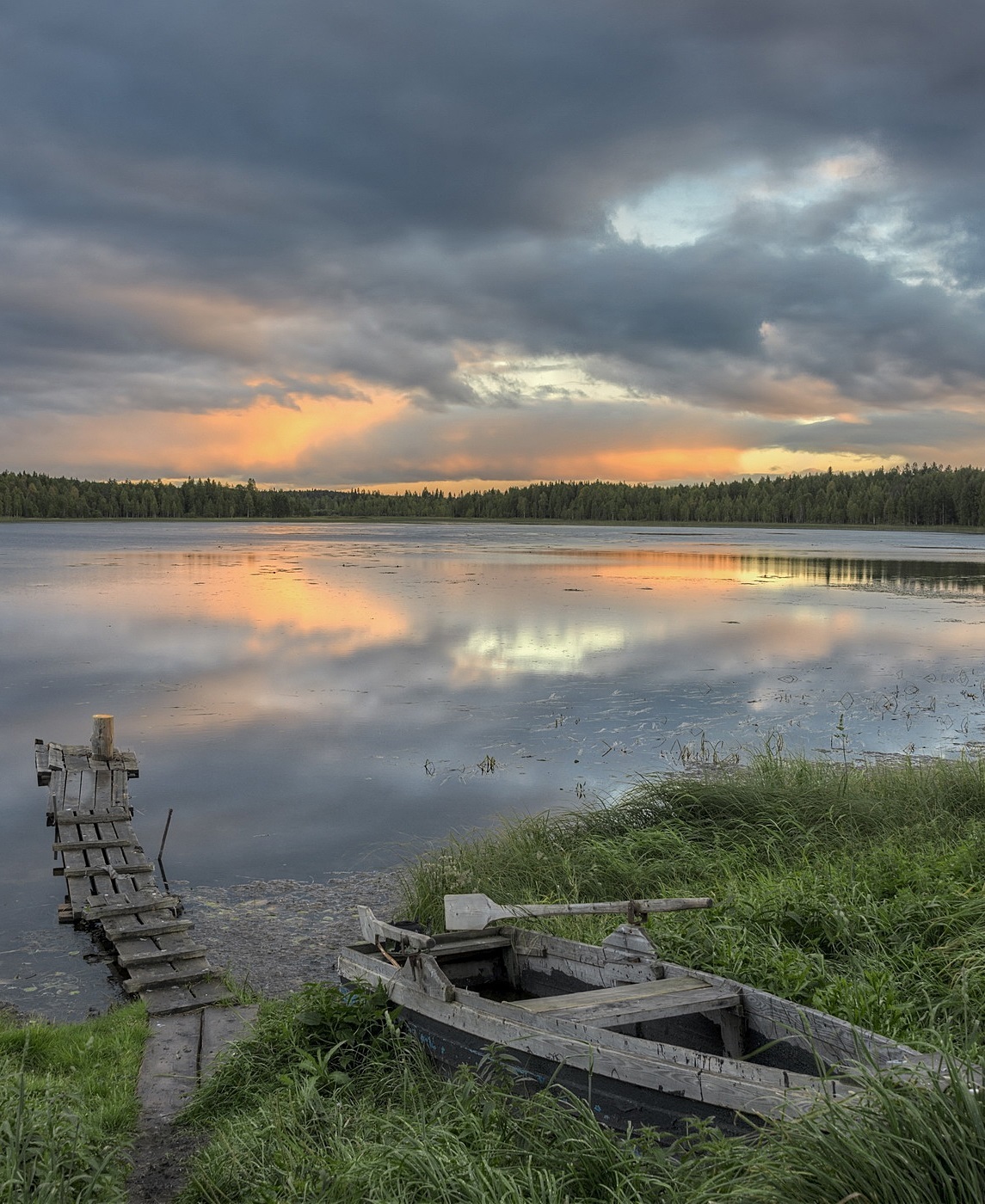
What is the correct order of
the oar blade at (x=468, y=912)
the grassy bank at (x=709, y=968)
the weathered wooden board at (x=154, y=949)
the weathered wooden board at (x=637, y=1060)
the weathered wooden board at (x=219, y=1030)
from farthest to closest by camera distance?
the weathered wooden board at (x=154, y=949), the weathered wooden board at (x=219, y=1030), the oar blade at (x=468, y=912), the weathered wooden board at (x=637, y=1060), the grassy bank at (x=709, y=968)

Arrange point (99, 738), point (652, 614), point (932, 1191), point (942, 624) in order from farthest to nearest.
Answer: point (652, 614) < point (942, 624) < point (99, 738) < point (932, 1191)

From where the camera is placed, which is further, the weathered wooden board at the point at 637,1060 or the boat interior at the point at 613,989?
the boat interior at the point at 613,989

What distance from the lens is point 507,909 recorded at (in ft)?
22.4

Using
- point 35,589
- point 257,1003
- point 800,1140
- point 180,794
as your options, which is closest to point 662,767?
point 180,794

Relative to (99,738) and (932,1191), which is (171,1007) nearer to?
(932,1191)

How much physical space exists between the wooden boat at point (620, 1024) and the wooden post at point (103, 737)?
31.1ft

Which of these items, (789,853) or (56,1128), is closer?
(56,1128)

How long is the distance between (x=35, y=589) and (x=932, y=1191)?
44.7m

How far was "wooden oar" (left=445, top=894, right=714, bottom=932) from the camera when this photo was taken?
6.65m

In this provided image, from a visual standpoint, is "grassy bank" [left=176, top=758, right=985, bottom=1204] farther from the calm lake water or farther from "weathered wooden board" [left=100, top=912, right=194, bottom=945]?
the calm lake water

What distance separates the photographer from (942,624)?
30.9 metres

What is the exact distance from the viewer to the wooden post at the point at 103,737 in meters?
15.5

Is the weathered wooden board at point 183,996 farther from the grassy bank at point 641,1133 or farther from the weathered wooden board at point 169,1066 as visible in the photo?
the grassy bank at point 641,1133

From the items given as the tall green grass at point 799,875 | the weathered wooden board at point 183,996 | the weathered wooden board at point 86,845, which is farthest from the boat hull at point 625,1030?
the weathered wooden board at point 86,845
